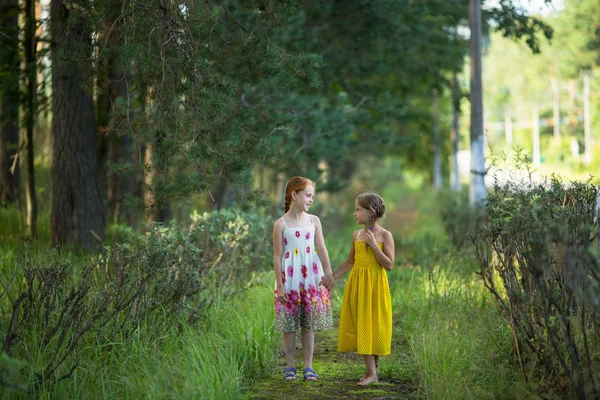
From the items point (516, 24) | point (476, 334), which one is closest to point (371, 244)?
point (476, 334)

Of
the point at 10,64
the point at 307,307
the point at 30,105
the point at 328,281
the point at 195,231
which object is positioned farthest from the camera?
the point at 10,64

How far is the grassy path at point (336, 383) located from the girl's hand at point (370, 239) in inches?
40.7

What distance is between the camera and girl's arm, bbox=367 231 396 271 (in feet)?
19.2

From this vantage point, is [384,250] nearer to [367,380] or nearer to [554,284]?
[367,380]

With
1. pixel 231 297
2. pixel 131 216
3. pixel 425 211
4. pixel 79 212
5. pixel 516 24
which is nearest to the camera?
pixel 231 297

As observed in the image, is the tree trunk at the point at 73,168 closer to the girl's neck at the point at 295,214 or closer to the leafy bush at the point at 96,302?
the leafy bush at the point at 96,302

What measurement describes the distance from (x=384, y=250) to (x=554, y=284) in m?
1.23

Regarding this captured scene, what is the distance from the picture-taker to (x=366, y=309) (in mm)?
5867

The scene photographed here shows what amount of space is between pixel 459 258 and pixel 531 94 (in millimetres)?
69444

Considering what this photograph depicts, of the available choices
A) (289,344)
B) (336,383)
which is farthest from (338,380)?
(289,344)

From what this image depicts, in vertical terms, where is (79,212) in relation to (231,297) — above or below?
above

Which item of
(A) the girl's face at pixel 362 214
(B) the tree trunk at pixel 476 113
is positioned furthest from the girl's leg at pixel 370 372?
(B) the tree trunk at pixel 476 113

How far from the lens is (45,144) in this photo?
55.2 feet

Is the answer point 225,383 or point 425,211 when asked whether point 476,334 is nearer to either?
point 225,383
